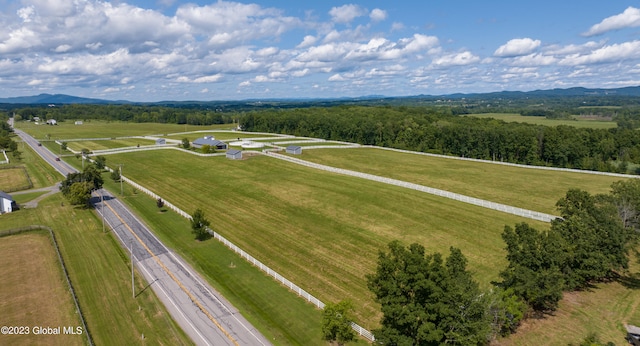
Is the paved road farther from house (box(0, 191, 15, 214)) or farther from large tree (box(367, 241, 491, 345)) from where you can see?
house (box(0, 191, 15, 214))

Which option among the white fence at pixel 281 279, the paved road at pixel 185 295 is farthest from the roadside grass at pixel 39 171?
the white fence at pixel 281 279

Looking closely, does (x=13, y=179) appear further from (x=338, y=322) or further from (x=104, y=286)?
(x=338, y=322)

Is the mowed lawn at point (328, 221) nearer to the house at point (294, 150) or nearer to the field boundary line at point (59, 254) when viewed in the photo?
the field boundary line at point (59, 254)

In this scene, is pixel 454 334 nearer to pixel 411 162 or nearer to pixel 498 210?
pixel 498 210

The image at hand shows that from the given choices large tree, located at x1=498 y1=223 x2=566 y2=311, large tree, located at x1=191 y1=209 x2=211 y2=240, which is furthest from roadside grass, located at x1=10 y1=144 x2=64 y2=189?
large tree, located at x1=498 y1=223 x2=566 y2=311

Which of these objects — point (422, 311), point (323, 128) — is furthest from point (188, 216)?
point (323, 128)

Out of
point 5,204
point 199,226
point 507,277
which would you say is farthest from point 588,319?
point 5,204
